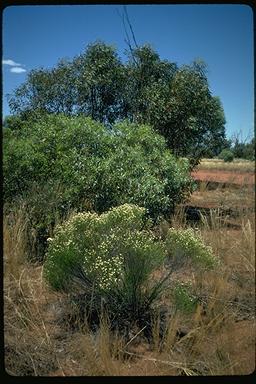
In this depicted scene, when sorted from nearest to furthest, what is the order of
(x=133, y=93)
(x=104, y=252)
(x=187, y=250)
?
(x=104, y=252), (x=187, y=250), (x=133, y=93)

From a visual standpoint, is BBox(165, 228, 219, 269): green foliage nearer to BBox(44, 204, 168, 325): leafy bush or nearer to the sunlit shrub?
BBox(44, 204, 168, 325): leafy bush

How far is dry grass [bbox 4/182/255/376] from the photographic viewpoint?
12.7ft

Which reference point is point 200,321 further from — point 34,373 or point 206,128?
point 206,128

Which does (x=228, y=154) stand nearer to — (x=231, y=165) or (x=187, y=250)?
(x=231, y=165)

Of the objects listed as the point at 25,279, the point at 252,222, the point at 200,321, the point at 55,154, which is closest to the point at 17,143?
the point at 55,154

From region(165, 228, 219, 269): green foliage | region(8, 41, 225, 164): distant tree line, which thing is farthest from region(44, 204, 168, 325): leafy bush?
region(8, 41, 225, 164): distant tree line

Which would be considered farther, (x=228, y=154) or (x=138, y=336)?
(x=228, y=154)

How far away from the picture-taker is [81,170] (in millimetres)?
6758

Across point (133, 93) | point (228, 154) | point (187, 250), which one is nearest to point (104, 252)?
point (187, 250)

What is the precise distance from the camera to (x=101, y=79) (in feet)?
31.0

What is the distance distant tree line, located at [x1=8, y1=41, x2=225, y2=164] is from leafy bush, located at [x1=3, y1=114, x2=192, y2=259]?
6.46 feet

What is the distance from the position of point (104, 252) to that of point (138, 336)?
→ 71 centimetres

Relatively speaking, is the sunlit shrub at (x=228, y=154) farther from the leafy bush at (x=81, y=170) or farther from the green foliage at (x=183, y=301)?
the green foliage at (x=183, y=301)

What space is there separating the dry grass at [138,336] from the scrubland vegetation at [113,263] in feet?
0.04
